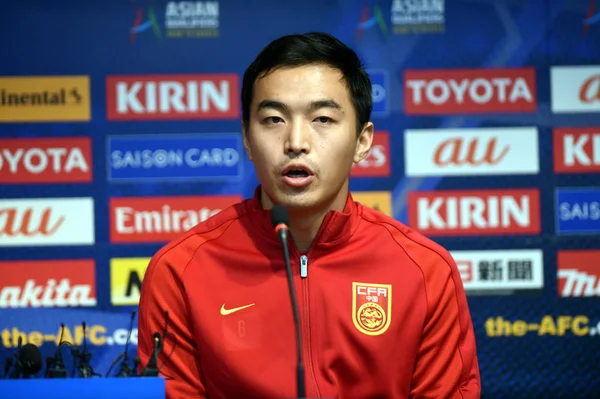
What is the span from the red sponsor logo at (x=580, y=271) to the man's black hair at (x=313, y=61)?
1.91 m

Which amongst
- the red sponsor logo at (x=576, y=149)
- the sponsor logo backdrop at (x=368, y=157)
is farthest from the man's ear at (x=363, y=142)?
the red sponsor logo at (x=576, y=149)

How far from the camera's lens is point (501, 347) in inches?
148

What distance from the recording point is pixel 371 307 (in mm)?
1998

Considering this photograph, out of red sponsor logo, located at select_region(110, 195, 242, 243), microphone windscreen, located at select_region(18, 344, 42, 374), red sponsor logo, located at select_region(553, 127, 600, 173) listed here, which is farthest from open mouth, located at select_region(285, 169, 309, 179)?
red sponsor logo, located at select_region(553, 127, 600, 173)

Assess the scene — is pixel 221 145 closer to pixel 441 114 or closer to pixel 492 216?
pixel 441 114

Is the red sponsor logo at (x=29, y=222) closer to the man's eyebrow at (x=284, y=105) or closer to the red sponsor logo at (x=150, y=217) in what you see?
the red sponsor logo at (x=150, y=217)

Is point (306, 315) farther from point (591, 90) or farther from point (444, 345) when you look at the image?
point (591, 90)

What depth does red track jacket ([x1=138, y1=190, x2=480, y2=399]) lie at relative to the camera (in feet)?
6.35

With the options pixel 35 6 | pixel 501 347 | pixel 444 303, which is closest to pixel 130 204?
pixel 35 6

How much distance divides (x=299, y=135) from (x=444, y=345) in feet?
1.92

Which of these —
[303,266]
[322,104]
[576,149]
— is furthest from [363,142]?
[576,149]

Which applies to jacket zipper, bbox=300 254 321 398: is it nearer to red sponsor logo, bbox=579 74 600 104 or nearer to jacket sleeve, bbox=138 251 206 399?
jacket sleeve, bbox=138 251 206 399

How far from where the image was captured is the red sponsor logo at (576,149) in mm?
3750

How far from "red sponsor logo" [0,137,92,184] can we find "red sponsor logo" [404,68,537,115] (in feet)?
4.50
